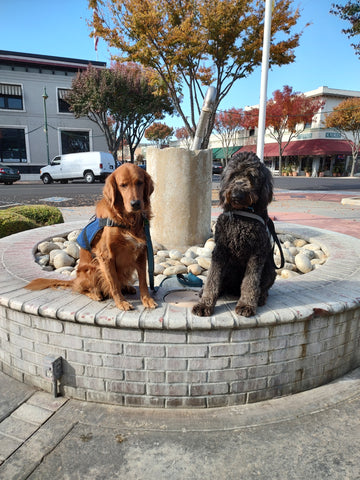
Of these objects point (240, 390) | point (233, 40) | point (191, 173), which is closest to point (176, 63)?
point (233, 40)

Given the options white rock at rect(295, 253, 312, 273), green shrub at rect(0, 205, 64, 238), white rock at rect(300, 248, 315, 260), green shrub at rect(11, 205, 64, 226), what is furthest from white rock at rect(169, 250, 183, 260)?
green shrub at rect(11, 205, 64, 226)

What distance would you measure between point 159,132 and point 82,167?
35005 millimetres

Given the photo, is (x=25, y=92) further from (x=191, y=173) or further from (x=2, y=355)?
(x=2, y=355)

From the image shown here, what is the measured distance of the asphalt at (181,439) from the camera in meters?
1.75

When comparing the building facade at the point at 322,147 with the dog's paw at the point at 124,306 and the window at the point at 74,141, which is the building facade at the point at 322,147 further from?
the dog's paw at the point at 124,306

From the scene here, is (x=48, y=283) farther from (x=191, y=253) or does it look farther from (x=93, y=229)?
(x=191, y=253)

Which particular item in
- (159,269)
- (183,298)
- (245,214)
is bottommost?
(159,269)

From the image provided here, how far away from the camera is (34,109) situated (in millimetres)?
29469

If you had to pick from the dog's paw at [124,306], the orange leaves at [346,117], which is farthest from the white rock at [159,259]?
the orange leaves at [346,117]

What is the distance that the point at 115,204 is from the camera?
2.17 meters

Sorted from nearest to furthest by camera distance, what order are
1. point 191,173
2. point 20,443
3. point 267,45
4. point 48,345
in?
1. point 20,443
2. point 48,345
3. point 191,173
4. point 267,45

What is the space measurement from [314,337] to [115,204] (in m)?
1.76

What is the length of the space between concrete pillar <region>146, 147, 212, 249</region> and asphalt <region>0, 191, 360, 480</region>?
2.90 metres

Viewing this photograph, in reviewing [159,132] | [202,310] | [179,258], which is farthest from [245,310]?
[159,132]
